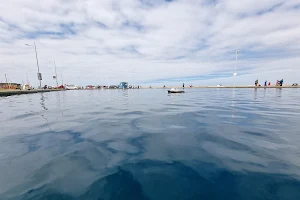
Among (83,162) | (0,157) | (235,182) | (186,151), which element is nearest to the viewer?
(235,182)

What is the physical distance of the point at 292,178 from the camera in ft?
10.2

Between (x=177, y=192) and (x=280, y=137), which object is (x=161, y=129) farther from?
(x=280, y=137)

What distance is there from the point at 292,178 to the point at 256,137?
8.45 ft

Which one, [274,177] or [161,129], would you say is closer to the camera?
[274,177]

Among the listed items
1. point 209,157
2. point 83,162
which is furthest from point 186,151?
point 83,162

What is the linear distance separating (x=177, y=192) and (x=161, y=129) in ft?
13.0

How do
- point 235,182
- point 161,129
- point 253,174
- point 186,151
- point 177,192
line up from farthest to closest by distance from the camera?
point 161,129 → point 186,151 → point 253,174 → point 235,182 → point 177,192

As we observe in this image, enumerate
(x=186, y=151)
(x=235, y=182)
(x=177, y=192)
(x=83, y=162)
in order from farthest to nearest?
1. (x=186, y=151)
2. (x=83, y=162)
3. (x=235, y=182)
4. (x=177, y=192)

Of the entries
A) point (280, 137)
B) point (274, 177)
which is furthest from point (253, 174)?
point (280, 137)

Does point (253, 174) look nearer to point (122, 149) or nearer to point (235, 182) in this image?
point (235, 182)

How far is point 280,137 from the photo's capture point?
5.44 meters

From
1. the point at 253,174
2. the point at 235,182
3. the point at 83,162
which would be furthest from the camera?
the point at 83,162

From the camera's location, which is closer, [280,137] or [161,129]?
[280,137]

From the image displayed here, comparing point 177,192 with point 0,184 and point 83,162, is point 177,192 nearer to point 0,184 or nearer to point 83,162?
point 83,162
